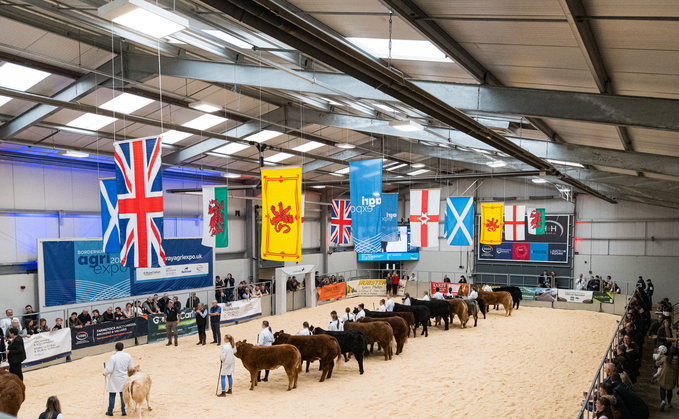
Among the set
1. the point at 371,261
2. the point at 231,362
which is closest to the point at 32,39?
the point at 231,362

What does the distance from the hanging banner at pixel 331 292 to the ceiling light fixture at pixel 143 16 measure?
19547 mm

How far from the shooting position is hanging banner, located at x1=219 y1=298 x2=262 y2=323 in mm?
18094

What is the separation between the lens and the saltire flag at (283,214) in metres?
9.39

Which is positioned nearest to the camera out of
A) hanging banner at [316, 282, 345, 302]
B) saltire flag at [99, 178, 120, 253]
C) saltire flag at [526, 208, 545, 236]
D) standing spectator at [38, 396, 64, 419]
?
standing spectator at [38, 396, 64, 419]

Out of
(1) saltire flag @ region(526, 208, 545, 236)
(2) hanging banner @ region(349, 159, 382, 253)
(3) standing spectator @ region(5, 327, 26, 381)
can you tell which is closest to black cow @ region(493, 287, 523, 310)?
(1) saltire flag @ region(526, 208, 545, 236)

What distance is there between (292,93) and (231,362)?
7.60m

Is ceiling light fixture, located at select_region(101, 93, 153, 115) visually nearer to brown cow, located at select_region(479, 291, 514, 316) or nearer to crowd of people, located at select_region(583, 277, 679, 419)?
crowd of people, located at select_region(583, 277, 679, 419)

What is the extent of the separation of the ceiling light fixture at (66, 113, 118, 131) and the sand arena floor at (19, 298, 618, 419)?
7.34 meters

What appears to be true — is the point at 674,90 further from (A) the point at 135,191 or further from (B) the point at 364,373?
(B) the point at 364,373

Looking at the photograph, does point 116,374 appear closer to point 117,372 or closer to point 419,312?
point 117,372

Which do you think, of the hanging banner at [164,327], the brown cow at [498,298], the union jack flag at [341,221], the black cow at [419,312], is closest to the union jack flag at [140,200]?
the hanging banner at [164,327]

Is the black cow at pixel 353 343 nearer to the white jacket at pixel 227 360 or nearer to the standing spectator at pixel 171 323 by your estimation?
the white jacket at pixel 227 360

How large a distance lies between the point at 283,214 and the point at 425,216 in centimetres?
723

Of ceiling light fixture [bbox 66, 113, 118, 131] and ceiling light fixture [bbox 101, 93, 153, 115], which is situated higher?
ceiling light fixture [bbox 101, 93, 153, 115]
